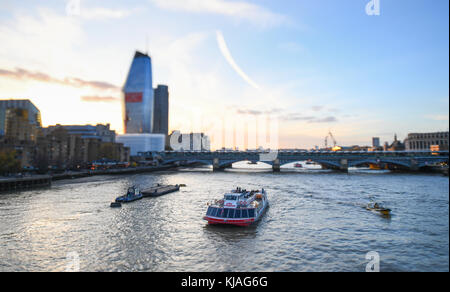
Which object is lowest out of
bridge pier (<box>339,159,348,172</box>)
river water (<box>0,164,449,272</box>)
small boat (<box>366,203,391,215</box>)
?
river water (<box>0,164,449,272</box>)

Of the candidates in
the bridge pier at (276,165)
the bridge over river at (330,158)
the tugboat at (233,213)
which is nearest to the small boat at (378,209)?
the tugboat at (233,213)

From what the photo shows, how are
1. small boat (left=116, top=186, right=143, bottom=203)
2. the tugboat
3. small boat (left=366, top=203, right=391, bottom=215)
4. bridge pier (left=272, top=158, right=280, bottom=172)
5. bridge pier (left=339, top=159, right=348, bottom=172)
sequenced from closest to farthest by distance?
1. the tugboat
2. small boat (left=366, top=203, right=391, bottom=215)
3. small boat (left=116, top=186, right=143, bottom=203)
4. bridge pier (left=339, top=159, right=348, bottom=172)
5. bridge pier (left=272, top=158, right=280, bottom=172)

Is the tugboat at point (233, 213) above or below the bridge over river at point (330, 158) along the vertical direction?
below

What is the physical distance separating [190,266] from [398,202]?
39.2m

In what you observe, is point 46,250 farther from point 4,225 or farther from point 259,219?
point 259,219

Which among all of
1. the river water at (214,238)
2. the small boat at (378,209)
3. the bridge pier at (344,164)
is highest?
the bridge pier at (344,164)

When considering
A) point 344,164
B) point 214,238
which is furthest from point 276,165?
point 214,238

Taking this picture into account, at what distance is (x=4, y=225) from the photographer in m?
31.7

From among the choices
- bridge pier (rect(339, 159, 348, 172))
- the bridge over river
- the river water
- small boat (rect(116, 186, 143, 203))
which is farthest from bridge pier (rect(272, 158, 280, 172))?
small boat (rect(116, 186, 143, 203))

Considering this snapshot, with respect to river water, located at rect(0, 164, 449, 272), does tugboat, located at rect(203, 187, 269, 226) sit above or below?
above

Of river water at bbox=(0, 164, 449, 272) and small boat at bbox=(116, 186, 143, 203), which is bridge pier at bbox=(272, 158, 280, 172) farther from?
small boat at bbox=(116, 186, 143, 203)

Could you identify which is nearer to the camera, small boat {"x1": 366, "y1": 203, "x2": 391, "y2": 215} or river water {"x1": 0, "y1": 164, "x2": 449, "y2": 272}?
river water {"x1": 0, "y1": 164, "x2": 449, "y2": 272}

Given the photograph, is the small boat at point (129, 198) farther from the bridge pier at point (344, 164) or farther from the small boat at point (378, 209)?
the bridge pier at point (344, 164)
